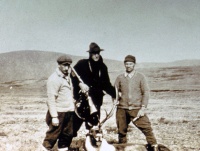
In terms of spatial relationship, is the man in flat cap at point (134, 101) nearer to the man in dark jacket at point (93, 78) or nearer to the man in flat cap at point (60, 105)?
the man in dark jacket at point (93, 78)

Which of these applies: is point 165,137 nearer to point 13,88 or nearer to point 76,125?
point 76,125

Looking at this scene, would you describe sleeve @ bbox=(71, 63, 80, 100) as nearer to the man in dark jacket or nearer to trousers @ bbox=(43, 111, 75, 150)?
the man in dark jacket

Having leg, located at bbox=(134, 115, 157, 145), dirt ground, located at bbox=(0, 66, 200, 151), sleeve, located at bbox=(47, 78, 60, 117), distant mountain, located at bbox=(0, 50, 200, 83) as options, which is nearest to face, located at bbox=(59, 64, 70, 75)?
sleeve, located at bbox=(47, 78, 60, 117)

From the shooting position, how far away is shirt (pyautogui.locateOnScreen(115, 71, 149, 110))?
3.73 meters

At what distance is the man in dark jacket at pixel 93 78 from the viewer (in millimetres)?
3701

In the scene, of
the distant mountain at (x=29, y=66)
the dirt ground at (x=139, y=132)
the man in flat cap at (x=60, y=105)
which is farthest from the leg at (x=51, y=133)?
the distant mountain at (x=29, y=66)

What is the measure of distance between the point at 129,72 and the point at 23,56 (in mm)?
14191

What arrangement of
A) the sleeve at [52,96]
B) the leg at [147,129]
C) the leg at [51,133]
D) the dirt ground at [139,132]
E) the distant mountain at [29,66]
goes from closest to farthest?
the sleeve at [52,96] → the leg at [51,133] → the leg at [147,129] → the dirt ground at [139,132] → the distant mountain at [29,66]

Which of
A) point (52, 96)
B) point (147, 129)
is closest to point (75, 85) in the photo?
point (52, 96)

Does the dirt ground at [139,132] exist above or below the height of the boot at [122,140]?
below

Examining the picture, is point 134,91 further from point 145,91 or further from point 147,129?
point 147,129

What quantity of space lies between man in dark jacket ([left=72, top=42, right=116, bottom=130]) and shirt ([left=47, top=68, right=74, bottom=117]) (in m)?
0.28

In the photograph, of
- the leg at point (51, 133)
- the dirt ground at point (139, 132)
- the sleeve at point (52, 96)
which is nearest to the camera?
the sleeve at point (52, 96)

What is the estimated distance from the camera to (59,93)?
3.32 m
